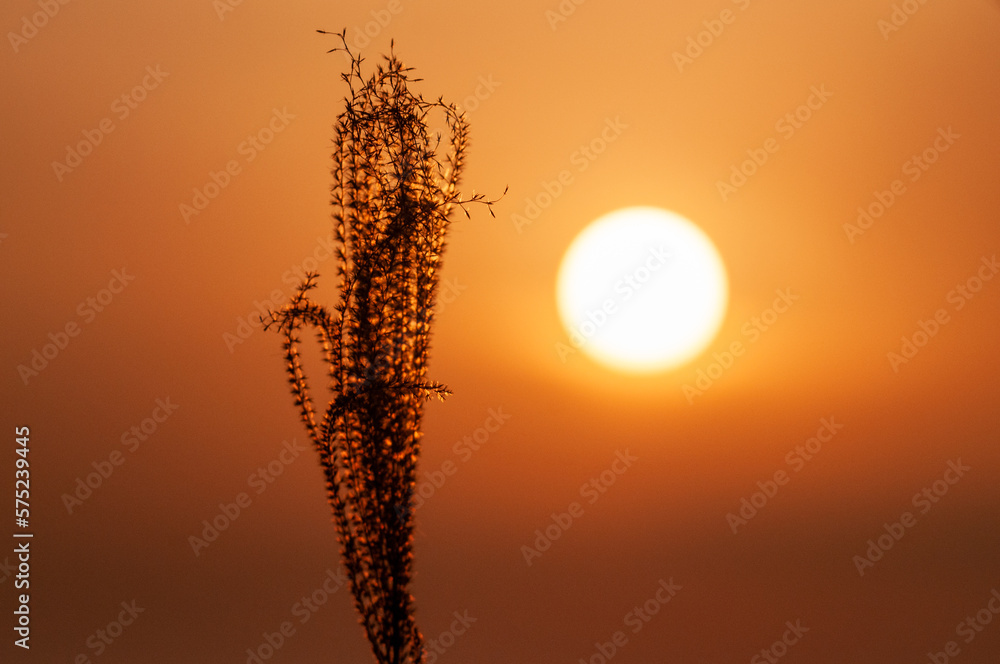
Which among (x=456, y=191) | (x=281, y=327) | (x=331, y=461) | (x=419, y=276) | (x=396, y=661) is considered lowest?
(x=396, y=661)

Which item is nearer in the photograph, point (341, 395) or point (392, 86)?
point (341, 395)

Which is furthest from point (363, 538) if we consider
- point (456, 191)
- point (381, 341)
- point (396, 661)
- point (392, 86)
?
point (392, 86)

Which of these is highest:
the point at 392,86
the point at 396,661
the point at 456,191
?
the point at 392,86

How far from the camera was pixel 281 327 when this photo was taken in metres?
6.13

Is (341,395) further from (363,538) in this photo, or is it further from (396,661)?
(396,661)

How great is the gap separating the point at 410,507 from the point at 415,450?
334mm

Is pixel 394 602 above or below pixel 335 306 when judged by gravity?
below

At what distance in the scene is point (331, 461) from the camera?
6.06 m

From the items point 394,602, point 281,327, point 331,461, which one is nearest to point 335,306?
point 281,327

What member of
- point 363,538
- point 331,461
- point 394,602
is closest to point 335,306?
point 331,461

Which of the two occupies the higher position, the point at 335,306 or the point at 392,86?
the point at 392,86

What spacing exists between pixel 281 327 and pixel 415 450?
1.09m

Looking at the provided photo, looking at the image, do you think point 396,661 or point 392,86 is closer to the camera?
point 396,661

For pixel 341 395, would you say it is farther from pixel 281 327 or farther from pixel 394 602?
pixel 394 602
